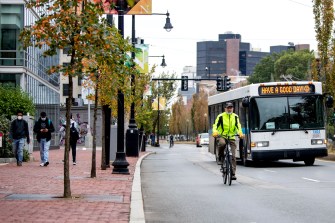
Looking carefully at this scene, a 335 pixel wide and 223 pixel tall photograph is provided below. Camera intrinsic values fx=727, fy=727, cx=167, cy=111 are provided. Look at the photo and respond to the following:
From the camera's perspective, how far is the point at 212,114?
3206cm

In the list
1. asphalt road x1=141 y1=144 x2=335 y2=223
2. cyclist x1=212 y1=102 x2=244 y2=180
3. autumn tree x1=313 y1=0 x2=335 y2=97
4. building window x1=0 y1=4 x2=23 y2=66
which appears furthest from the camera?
building window x1=0 y1=4 x2=23 y2=66

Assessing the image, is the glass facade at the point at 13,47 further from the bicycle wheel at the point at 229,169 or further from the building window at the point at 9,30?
the bicycle wheel at the point at 229,169

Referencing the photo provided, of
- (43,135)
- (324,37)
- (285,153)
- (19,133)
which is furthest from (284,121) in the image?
(324,37)

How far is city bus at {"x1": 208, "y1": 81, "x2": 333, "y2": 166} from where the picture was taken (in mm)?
25000

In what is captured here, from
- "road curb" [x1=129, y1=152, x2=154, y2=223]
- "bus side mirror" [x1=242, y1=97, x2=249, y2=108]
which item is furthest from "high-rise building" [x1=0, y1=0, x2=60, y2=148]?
"road curb" [x1=129, y1=152, x2=154, y2=223]

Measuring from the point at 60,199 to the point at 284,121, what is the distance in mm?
14333

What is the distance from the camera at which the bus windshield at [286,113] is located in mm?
25047

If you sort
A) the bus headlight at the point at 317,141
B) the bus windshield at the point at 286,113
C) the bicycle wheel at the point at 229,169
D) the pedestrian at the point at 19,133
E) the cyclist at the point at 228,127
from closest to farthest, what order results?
the bicycle wheel at the point at 229,169 < the cyclist at the point at 228,127 < the pedestrian at the point at 19,133 < the bus windshield at the point at 286,113 < the bus headlight at the point at 317,141

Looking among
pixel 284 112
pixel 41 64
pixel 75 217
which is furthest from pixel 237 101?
pixel 41 64

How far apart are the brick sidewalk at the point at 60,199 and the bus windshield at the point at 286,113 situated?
8034 millimetres

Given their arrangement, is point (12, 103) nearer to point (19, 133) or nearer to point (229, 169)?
point (19, 133)

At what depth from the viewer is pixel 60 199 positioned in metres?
12.1

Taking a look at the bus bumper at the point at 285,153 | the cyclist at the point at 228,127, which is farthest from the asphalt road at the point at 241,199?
the bus bumper at the point at 285,153

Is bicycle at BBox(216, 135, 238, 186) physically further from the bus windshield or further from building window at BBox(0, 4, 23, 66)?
building window at BBox(0, 4, 23, 66)
